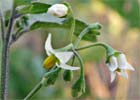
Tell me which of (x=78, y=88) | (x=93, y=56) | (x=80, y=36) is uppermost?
(x=80, y=36)

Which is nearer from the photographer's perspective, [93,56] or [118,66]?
[118,66]

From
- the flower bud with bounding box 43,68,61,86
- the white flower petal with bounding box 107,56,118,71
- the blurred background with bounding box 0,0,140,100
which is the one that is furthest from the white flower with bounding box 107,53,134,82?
the blurred background with bounding box 0,0,140,100

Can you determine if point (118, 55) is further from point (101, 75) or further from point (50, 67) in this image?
point (101, 75)

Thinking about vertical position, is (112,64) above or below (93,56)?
above

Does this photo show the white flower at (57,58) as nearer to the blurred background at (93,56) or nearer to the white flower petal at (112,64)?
the white flower petal at (112,64)

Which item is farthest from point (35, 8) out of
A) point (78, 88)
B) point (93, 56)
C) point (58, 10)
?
point (93, 56)

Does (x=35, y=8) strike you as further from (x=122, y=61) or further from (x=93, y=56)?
(x=93, y=56)

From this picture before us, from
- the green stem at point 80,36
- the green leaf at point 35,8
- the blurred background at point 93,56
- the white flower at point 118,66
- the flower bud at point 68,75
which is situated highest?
the green leaf at point 35,8

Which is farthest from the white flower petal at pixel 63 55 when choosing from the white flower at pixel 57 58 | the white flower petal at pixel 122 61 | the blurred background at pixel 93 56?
the blurred background at pixel 93 56
